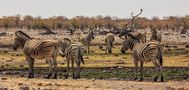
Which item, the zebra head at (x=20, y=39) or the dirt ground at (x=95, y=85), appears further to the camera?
the zebra head at (x=20, y=39)

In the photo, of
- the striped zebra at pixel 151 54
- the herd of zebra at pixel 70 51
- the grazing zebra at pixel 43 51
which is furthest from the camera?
the grazing zebra at pixel 43 51

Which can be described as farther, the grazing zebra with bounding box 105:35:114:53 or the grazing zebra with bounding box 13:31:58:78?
the grazing zebra with bounding box 105:35:114:53

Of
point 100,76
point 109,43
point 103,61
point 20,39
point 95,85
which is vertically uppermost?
point 20,39

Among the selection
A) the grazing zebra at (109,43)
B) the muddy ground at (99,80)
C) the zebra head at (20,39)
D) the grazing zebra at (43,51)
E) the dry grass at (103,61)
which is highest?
the zebra head at (20,39)

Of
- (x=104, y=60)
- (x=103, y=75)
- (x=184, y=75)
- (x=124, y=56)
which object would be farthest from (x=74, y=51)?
(x=124, y=56)

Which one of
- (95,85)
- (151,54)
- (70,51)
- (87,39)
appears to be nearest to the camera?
(95,85)

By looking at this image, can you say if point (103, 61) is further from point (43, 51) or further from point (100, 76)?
point (43, 51)

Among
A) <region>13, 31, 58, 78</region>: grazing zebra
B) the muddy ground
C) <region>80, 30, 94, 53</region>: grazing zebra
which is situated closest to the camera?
the muddy ground

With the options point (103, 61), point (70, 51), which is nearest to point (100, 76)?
point (70, 51)

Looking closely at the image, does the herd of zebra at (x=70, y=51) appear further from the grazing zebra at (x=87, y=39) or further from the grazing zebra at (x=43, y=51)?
the grazing zebra at (x=87, y=39)

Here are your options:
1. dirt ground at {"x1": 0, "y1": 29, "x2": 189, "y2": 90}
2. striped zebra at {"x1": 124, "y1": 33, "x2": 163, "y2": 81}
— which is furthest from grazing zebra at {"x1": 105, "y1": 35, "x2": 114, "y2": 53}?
striped zebra at {"x1": 124, "y1": 33, "x2": 163, "y2": 81}

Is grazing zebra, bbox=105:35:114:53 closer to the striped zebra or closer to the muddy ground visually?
the muddy ground

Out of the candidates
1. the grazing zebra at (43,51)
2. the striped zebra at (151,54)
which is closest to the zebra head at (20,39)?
the grazing zebra at (43,51)

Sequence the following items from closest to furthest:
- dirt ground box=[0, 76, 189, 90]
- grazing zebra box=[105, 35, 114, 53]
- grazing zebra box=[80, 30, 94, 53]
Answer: dirt ground box=[0, 76, 189, 90]
grazing zebra box=[105, 35, 114, 53]
grazing zebra box=[80, 30, 94, 53]
